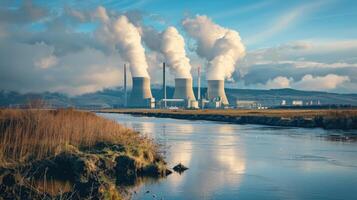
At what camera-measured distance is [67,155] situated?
47.3 ft

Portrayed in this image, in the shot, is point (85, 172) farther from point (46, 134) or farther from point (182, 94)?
point (182, 94)

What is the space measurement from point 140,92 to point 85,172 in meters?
94.5

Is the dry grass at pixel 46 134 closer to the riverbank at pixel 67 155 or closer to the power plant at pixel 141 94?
the riverbank at pixel 67 155

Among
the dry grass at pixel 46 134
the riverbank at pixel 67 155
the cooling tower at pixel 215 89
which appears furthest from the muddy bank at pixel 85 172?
the cooling tower at pixel 215 89

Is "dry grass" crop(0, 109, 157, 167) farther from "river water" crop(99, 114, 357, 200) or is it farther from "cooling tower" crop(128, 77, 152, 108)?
"cooling tower" crop(128, 77, 152, 108)

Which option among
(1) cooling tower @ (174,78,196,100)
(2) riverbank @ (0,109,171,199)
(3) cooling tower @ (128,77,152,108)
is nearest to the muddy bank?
(2) riverbank @ (0,109,171,199)

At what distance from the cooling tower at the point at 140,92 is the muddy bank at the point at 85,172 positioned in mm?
84671

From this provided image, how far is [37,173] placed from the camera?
13.4 m

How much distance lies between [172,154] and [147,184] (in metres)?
7.07

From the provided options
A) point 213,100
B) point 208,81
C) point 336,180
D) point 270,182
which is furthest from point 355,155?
point 213,100

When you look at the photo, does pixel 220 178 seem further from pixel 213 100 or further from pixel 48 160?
pixel 213 100

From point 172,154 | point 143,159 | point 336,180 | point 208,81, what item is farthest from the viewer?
point 208,81

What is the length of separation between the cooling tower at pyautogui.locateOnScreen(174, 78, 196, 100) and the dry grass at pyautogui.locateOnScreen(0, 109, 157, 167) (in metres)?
82.6

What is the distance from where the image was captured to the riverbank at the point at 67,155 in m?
12.7
